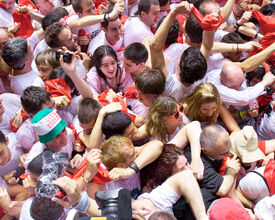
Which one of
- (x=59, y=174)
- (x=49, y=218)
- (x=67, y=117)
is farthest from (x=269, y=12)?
(x=49, y=218)

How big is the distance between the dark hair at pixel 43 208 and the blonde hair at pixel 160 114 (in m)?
1.02

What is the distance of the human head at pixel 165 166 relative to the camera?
2.26 meters

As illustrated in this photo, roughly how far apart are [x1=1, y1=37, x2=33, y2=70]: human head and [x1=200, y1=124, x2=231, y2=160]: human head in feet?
6.57

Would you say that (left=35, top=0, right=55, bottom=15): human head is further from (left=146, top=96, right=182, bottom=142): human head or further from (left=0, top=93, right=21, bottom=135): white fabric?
(left=146, top=96, right=182, bottom=142): human head

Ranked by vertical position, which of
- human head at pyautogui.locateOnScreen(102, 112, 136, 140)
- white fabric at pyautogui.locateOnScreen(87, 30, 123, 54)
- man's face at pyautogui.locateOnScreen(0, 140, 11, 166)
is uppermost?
white fabric at pyautogui.locateOnScreen(87, 30, 123, 54)

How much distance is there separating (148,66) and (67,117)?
3.39 feet

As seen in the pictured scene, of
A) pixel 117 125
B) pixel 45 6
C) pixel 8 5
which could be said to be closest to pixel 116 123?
pixel 117 125

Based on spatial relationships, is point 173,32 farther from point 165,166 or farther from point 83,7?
point 165,166

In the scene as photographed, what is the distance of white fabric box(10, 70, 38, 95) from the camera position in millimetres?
3105

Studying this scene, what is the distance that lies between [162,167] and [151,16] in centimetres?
211

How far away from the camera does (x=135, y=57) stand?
9.61ft

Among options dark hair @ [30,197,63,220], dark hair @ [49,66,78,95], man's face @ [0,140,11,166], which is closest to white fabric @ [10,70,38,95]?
dark hair @ [49,66,78,95]

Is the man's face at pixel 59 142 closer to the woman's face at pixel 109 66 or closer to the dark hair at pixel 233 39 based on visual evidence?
the woman's face at pixel 109 66

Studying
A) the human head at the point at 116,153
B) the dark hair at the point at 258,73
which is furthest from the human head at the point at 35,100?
the dark hair at the point at 258,73
